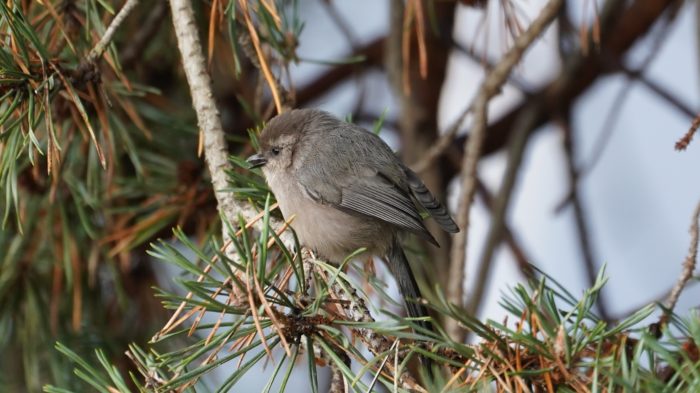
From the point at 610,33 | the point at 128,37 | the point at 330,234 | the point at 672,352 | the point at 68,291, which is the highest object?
the point at 610,33

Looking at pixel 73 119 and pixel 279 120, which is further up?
pixel 279 120

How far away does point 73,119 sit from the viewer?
205 centimetres

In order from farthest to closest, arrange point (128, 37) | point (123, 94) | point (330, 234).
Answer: point (128, 37) → point (330, 234) → point (123, 94)

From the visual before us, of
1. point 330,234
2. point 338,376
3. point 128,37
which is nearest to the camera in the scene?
point 338,376

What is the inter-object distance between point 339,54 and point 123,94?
58.9 inches

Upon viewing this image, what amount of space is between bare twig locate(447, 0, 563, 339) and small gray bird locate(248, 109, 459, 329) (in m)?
0.08

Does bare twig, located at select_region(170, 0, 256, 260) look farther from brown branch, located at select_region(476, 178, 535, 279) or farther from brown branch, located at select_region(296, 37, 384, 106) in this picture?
brown branch, located at select_region(296, 37, 384, 106)

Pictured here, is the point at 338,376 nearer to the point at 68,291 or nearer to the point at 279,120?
the point at 279,120

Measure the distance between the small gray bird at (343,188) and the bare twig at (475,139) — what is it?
83 millimetres

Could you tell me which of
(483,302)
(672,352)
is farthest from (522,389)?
(483,302)

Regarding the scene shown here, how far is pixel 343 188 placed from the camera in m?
2.49

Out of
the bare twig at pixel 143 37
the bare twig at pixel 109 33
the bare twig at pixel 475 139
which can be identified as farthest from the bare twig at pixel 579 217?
the bare twig at pixel 109 33

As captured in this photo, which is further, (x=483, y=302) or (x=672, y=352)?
(x=483, y=302)

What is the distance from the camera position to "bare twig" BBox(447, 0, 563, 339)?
229cm
